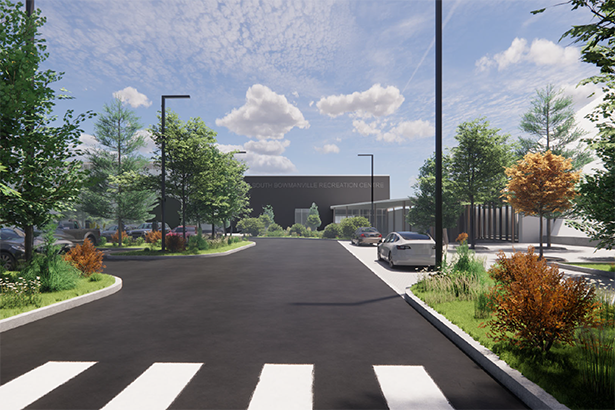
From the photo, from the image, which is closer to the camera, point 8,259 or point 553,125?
point 8,259

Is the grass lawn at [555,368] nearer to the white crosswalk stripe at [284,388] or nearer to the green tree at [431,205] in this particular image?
the white crosswalk stripe at [284,388]

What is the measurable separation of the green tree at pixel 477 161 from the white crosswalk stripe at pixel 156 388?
84.0ft

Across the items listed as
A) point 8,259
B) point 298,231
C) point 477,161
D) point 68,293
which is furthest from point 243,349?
point 298,231

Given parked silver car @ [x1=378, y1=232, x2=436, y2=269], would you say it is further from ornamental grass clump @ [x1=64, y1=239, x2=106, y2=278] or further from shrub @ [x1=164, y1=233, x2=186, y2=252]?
shrub @ [x1=164, y1=233, x2=186, y2=252]

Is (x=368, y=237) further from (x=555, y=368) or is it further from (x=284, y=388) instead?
(x=284, y=388)

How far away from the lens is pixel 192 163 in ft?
77.6

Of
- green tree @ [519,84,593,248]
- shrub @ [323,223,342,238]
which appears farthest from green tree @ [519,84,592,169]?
shrub @ [323,223,342,238]

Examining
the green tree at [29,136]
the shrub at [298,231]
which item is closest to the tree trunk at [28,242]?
the green tree at [29,136]

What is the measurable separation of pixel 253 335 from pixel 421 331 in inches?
116

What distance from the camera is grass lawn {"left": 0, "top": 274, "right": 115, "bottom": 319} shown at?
25.4ft

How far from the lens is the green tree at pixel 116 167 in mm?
28464

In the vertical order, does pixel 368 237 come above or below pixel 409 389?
above

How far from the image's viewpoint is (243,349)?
574 cm

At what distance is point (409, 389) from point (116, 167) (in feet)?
96.7
